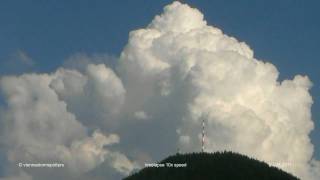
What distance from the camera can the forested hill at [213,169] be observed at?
120 m

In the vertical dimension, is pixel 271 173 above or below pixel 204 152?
below

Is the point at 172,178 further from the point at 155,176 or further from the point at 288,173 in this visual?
the point at 288,173

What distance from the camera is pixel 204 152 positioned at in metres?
135

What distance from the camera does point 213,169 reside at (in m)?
122

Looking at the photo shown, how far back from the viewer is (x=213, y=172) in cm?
12100

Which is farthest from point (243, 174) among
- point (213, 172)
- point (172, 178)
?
point (172, 178)

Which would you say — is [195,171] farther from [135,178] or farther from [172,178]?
[135,178]

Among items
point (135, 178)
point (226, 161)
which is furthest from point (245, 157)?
point (135, 178)

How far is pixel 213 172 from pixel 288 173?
18495 millimetres

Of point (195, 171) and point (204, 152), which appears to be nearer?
point (195, 171)

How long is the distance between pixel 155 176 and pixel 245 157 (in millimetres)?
20358

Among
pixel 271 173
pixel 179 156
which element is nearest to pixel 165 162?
pixel 179 156

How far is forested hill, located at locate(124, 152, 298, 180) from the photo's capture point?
120 metres

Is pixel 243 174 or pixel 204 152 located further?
pixel 204 152
